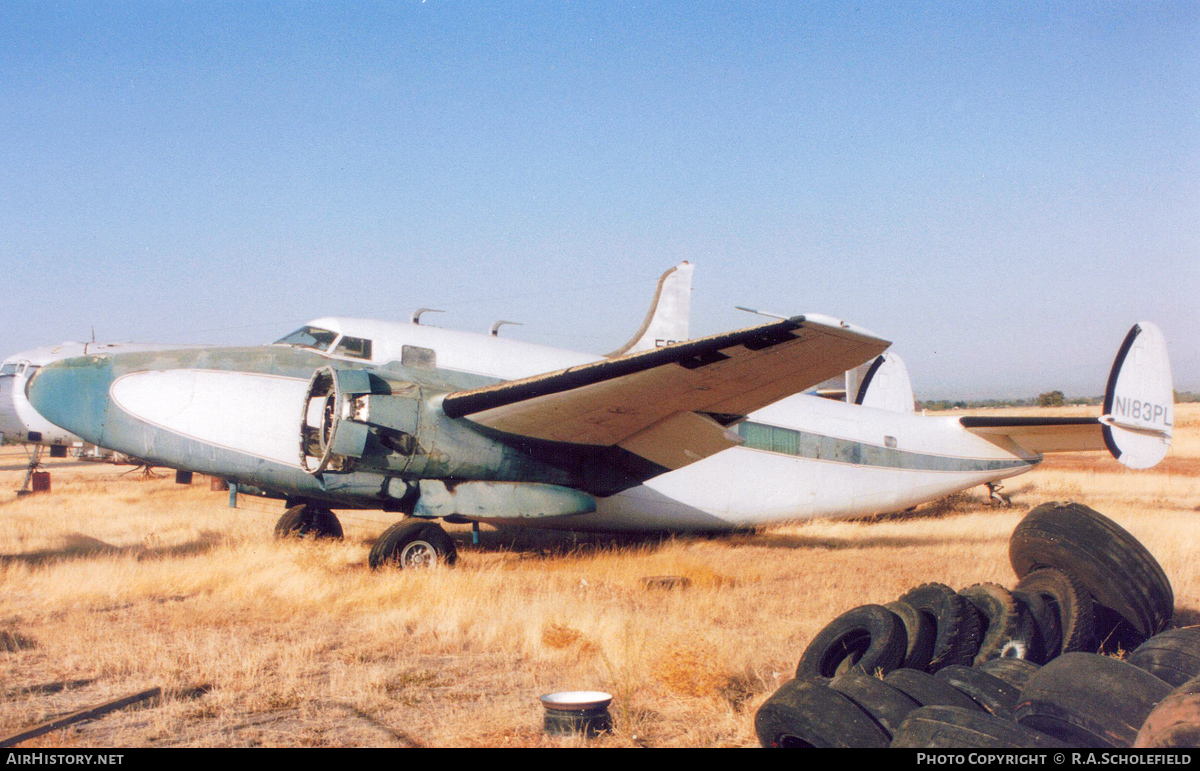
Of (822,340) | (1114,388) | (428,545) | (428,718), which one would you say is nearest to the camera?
(428,718)

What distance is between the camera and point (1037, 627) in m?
5.37

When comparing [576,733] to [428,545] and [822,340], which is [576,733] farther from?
[428,545]

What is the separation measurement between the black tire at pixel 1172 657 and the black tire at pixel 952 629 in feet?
2.86

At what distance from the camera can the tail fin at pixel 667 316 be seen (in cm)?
1490

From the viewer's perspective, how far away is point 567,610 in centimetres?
739

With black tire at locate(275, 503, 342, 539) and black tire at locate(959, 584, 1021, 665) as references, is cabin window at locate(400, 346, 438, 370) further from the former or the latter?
black tire at locate(959, 584, 1021, 665)

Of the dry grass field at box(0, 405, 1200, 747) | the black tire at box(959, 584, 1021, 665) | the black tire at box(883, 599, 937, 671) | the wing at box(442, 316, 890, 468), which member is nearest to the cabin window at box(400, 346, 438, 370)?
the wing at box(442, 316, 890, 468)

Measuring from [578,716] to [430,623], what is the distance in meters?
3.07

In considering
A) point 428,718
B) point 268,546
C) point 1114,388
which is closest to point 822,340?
point 428,718

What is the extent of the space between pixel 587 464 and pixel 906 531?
21.3 feet

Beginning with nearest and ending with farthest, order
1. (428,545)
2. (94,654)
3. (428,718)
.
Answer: (428,718), (94,654), (428,545)

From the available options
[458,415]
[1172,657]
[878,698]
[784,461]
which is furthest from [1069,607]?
[784,461]

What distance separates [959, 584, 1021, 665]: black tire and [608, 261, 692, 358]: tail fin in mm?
9618

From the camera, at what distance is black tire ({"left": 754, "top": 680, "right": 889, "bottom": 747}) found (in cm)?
366
